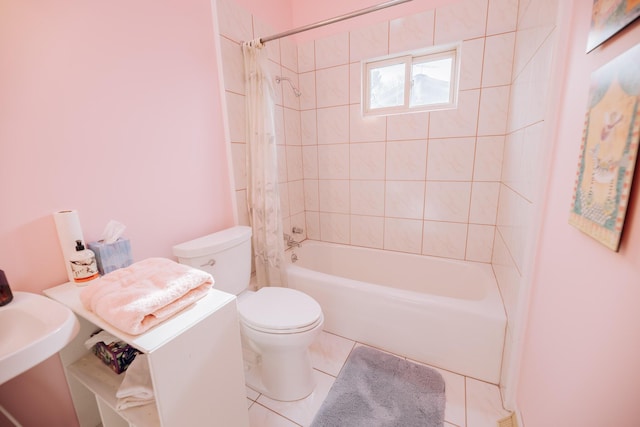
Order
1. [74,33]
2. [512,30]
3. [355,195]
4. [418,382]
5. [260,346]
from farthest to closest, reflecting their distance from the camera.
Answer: [355,195] → [512,30] → [418,382] → [260,346] → [74,33]

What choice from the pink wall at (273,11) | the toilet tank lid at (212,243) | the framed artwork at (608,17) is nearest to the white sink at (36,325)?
the toilet tank lid at (212,243)

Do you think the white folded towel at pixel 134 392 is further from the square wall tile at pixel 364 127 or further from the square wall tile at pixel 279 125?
the square wall tile at pixel 364 127

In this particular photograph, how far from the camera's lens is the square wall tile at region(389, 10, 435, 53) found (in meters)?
1.69

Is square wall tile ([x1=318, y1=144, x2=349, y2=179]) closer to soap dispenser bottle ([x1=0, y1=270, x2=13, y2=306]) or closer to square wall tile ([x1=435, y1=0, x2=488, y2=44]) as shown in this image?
square wall tile ([x1=435, y1=0, x2=488, y2=44])

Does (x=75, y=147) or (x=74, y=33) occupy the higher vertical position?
(x=74, y=33)

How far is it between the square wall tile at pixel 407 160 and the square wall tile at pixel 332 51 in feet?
2.59

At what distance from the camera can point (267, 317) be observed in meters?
1.20

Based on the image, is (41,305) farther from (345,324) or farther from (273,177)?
(345,324)

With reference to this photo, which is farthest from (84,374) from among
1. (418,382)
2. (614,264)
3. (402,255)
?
(402,255)

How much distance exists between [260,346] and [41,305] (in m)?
0.83

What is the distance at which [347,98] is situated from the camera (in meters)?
2.03

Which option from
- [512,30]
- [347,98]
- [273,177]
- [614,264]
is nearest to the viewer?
[614,264]

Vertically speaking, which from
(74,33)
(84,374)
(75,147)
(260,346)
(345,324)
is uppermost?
(74,33)

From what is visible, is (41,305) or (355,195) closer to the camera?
(41,305)
